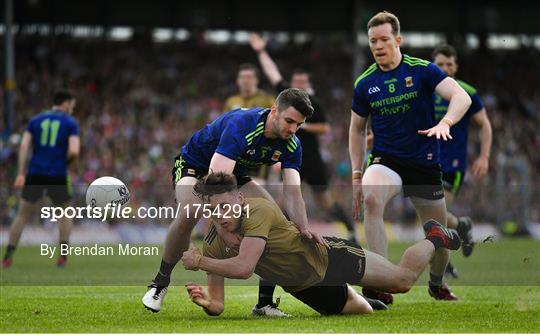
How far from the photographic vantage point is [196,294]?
24.4ft

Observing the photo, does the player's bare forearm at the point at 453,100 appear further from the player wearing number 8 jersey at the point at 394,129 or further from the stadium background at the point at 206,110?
the stadium background at the point at 206,110

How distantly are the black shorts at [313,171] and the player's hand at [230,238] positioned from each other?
7.47 meters

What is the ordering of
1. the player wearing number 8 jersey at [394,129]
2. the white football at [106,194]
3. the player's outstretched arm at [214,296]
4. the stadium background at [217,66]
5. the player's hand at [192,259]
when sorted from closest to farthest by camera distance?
the player's hand at [192,259]
the player's outstretched arm at [214,296]
the white football at [106,194]
the player wearing number 8 jersey at [394,129]
the stadium background at [217,66]

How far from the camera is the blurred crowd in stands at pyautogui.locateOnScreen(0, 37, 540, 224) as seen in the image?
26078 millimetres

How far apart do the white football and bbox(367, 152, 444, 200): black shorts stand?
7.18 ft

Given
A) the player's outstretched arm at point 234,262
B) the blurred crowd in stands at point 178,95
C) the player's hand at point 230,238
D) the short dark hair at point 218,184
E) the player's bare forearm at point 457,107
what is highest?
the player's bare forearm at point 457,107

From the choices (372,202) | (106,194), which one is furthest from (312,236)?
(106,194)

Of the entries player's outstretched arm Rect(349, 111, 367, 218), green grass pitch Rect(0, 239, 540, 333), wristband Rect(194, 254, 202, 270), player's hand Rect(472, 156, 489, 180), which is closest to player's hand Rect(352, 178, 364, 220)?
player's outstretched arm Rect(349, 111, 367, 218)

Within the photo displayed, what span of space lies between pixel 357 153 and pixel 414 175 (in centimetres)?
55

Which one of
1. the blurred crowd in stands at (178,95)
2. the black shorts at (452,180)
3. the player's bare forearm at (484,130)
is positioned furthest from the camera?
the blurred crowd in stands at (178,95)

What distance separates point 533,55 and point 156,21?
42.2 ft

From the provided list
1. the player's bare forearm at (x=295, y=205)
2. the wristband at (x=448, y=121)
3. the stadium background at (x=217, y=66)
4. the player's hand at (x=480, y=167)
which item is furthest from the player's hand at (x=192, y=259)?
the stadium background at (x=217, y=66)

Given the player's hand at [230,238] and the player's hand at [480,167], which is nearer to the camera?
the player's hand at [230,238]

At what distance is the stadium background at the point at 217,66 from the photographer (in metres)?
26.3
